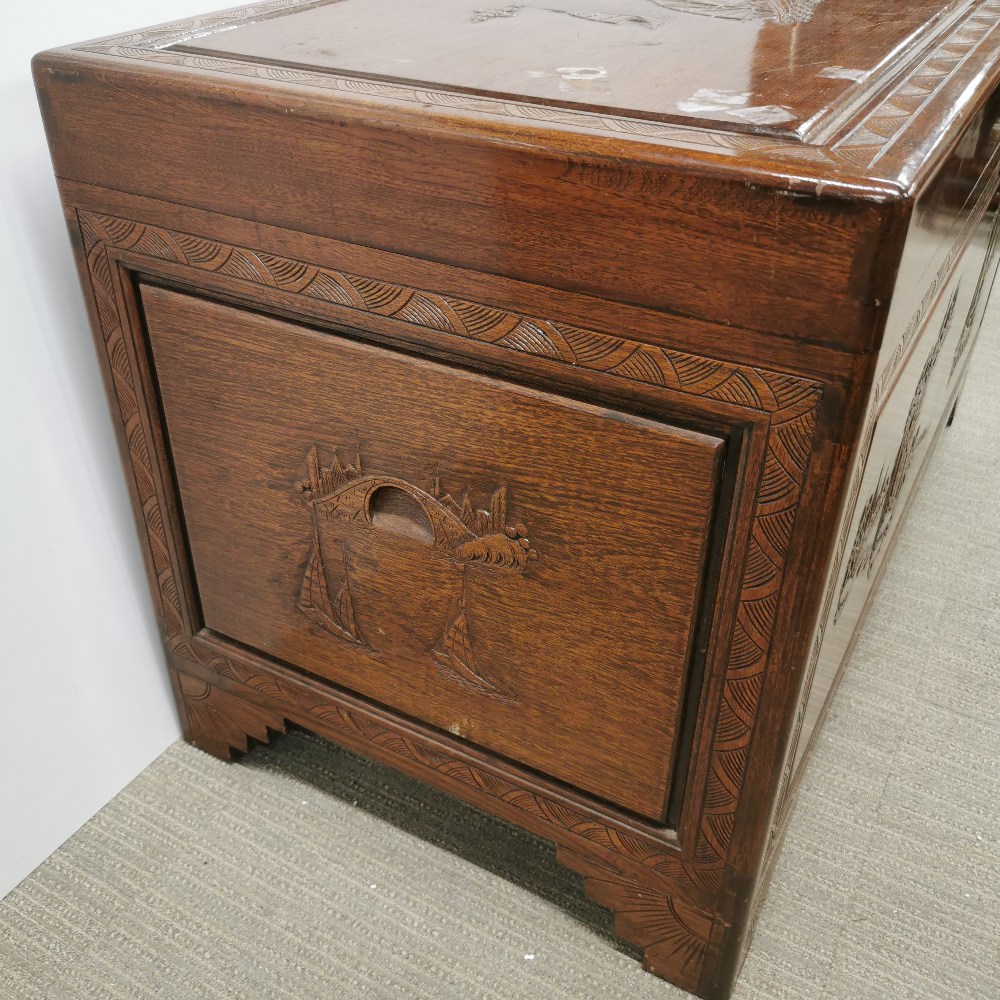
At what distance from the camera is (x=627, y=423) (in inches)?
24.2

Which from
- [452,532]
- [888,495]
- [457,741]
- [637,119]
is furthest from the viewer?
[888,495]

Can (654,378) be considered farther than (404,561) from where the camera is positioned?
No

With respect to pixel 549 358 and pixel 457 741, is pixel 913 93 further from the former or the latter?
pixel 457 741

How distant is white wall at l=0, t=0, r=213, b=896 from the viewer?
777mm

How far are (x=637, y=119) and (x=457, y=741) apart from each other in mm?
522

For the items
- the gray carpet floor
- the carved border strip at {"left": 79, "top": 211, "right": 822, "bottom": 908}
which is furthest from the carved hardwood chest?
the gray carpet floor

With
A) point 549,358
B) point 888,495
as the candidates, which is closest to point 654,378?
point 549,358

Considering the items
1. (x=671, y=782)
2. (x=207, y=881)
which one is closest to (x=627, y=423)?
(x=671, y=782)

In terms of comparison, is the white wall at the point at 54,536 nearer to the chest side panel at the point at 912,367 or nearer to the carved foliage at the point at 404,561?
the carved foliage at the point at 404,561

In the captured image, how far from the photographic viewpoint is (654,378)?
1.94ft

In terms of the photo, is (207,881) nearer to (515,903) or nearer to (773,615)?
(515,903)

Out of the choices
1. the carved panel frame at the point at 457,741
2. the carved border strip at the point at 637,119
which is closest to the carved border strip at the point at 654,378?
the carved panel frame at the point at 457,741

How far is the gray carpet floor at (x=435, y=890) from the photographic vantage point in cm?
84

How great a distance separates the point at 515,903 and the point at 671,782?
257 millimetres
